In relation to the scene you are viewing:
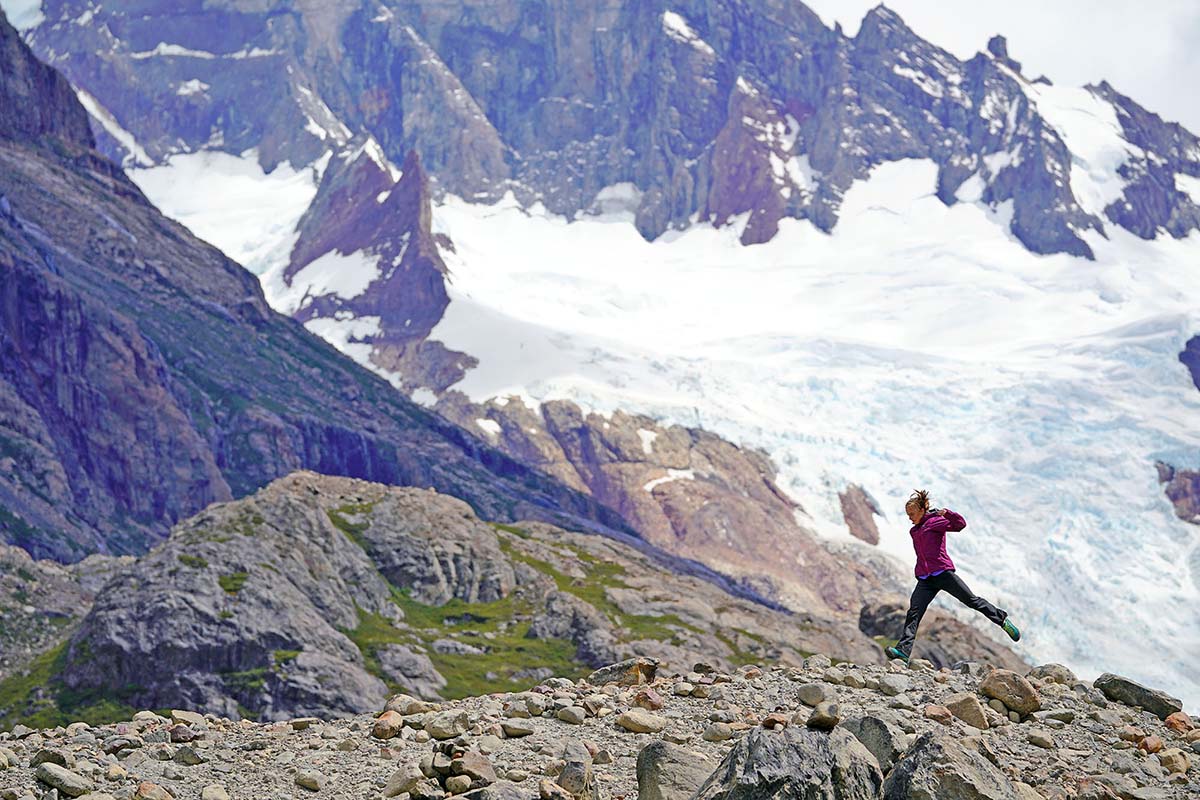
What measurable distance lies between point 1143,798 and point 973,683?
28.0 feet

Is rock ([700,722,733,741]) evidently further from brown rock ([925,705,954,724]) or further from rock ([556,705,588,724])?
brown rock ([925,705,954,724])

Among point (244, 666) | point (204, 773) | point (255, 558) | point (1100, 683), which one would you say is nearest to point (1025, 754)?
point (1100, 683)

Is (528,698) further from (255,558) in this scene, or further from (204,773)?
(255,558)

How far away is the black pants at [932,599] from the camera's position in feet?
110

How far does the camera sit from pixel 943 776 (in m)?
22.9

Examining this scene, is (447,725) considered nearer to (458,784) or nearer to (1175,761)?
(458,784)

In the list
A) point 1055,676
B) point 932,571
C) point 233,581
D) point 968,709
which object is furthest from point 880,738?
point 233,581

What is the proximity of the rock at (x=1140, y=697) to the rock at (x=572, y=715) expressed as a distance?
1086 cm

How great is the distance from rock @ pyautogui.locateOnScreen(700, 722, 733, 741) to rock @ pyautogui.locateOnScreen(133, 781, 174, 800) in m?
9.95

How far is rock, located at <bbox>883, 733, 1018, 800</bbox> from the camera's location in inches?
897

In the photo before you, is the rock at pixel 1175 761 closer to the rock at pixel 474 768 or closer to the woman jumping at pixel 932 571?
the woman jumping at pixel 932 571

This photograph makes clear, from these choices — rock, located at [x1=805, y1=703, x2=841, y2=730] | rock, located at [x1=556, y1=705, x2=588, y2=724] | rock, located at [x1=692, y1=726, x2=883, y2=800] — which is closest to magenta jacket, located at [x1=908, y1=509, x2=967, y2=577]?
rock, located at [x1=556, y1=705, x2=588, y2=724]

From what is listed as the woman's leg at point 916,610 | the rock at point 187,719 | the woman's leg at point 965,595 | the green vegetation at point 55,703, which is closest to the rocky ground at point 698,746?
the rock at point 187,719

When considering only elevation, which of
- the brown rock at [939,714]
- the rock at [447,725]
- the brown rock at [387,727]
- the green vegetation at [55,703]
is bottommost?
the green vegetation at [55,703]
